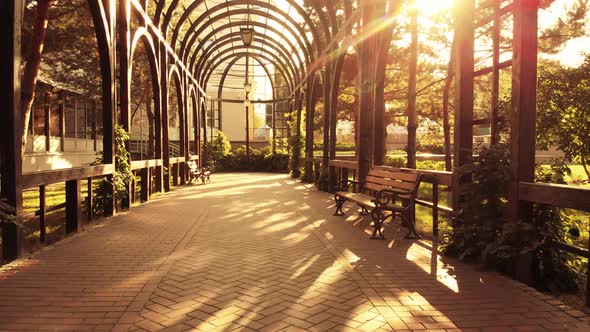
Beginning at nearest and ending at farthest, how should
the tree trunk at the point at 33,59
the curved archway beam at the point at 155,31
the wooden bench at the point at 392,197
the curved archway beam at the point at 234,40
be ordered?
1. the wooden bench at the point at 392,197
2. the tree trunk at the point at 33,59
3. the curved archway beam at the point at 155,31
4. the curved archway beam at the point at 234,40

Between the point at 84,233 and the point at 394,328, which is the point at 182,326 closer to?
the point at 394,328

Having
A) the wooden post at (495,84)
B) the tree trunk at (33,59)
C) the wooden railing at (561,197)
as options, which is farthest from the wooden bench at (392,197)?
the tree trunk at (33,59)

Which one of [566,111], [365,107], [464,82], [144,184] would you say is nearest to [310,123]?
[365,107]

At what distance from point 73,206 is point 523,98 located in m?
6.09

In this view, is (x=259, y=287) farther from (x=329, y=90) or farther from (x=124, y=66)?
(x=329, y=90)

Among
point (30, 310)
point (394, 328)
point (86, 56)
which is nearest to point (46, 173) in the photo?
point (30, 310)

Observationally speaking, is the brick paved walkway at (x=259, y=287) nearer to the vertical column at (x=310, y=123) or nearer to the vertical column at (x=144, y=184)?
the vertical column at (x=144, y=184)

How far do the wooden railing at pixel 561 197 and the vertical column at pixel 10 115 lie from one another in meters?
5.27

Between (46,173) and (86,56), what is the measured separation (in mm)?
11898

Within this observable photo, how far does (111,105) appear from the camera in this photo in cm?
855

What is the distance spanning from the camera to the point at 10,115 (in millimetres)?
5074

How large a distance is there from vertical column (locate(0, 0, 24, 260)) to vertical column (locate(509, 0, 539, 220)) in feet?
17.0

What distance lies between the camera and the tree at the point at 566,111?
25.6ft

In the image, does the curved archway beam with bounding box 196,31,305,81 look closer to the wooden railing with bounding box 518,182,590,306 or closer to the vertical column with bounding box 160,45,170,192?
the vertical column with bounding box 160,45,170,192
